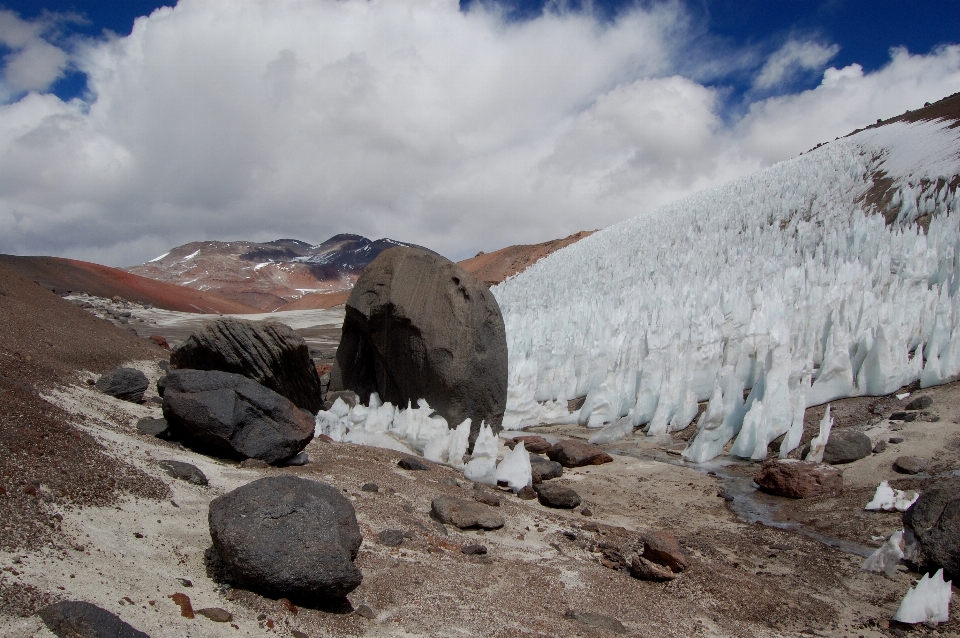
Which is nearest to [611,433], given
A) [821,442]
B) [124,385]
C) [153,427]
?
[821,442]

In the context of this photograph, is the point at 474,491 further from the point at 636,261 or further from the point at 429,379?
the point at 636,261

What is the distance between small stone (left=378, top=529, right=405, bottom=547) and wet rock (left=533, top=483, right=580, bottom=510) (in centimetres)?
194

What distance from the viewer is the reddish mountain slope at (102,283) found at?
29859 mm

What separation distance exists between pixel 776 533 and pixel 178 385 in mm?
4759

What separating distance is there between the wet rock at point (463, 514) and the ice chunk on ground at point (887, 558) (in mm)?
2414

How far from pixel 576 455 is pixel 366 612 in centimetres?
447

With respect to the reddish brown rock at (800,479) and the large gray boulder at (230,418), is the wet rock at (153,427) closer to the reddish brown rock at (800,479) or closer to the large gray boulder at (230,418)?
the large gray boulder at (230,418)

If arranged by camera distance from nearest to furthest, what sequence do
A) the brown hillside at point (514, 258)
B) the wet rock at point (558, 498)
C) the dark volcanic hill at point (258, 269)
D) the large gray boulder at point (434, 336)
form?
the wet rock at point (558, 498) → the large gray boulder at point (434, 336) → the brown hillside at point (514, 258) → the dark volcanic hill at point (258, 269)

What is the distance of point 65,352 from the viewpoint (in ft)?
23.1

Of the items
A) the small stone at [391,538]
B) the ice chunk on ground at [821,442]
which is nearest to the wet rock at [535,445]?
the ice chunk on ground at [821,442]

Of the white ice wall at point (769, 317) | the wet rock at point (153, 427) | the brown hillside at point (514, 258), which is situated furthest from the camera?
the brown hillside at point (514, 258)

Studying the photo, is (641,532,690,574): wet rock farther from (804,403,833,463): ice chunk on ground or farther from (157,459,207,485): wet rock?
(804,403,833,463): ice chunk on ground

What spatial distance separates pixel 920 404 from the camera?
693 cm

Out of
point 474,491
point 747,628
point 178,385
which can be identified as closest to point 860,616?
point 747,628
